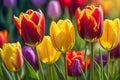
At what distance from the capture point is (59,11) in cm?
402

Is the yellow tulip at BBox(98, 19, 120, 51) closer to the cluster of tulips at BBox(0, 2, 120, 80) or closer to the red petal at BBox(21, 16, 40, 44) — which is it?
the cluster of tulips at BBox(0, 2, 120, 80)

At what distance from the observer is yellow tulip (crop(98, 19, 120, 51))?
2.03 meters

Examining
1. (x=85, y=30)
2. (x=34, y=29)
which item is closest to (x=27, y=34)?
(x=34, y=29)

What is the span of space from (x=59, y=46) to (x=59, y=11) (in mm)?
2079

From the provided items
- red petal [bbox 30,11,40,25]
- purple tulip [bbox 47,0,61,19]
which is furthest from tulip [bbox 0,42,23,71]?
purple tulip [bbox 47,0,61,19]

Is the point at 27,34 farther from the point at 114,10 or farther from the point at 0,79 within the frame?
the point at 114,10

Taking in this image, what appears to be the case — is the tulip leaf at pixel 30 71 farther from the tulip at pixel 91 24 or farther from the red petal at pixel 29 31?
the tulip at pixel 91 24

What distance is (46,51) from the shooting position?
208 centimetres

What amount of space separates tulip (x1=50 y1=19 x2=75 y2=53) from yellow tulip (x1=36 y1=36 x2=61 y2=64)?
0.13 metres

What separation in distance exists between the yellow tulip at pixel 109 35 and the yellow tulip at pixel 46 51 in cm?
21

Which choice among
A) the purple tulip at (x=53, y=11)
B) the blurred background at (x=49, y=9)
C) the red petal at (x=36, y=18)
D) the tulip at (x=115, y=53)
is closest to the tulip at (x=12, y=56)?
the red petal at (x=36, y=18)

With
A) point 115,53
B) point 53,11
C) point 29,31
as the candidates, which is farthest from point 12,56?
point 53,11

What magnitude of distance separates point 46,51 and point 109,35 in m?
0.27

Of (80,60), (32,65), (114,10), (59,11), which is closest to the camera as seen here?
(80,60)
